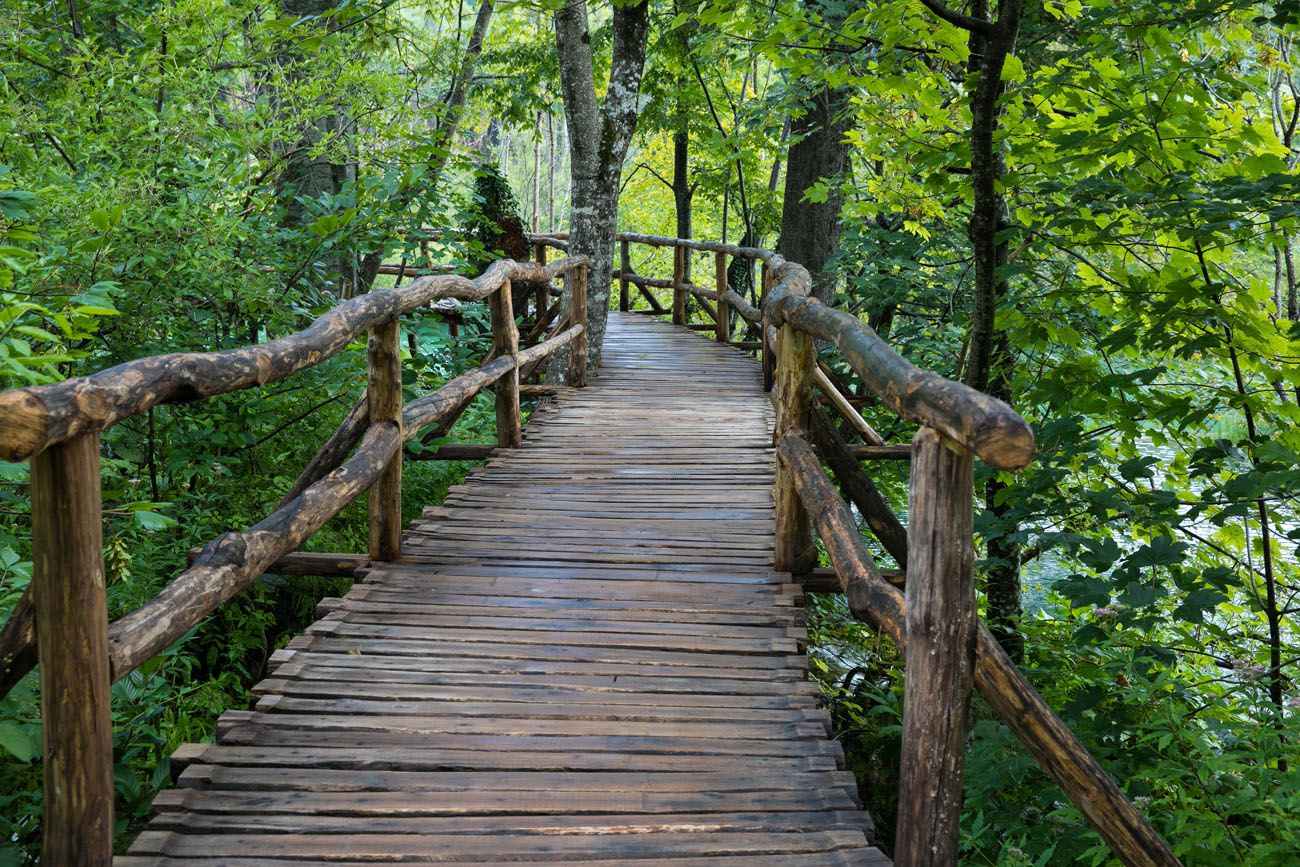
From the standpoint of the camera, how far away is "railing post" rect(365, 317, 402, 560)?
13.4 ft

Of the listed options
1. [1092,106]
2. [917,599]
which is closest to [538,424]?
[1092,106]

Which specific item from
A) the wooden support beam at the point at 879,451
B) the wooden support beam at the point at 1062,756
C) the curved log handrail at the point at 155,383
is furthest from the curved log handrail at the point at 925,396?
the wooden support beam at the point at 879,451

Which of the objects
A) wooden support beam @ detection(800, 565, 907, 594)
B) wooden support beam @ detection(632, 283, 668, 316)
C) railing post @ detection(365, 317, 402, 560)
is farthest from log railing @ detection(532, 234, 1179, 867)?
wooden support beam @ detection(632, 283, 668, 316)

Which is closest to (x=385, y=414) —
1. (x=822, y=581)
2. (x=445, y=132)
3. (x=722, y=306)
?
(x=822, y=581)

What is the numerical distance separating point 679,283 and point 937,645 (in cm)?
1138

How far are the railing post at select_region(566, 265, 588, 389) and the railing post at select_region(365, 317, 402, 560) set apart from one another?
453 centimetres

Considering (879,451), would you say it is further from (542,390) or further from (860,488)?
(542,390)

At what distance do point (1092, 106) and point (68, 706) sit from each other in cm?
446

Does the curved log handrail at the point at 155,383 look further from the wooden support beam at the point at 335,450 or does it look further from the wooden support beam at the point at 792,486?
the wooden support beam at the point at 792,486

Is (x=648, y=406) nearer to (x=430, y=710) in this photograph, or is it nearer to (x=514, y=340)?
(x=514, y=340)

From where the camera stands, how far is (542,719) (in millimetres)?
2955

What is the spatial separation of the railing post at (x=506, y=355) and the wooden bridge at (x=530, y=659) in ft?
4.51

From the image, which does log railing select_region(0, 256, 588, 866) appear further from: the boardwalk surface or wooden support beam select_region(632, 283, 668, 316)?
wooden support beam select_region(632, 283, 668, 316)

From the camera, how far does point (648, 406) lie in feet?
26.5
